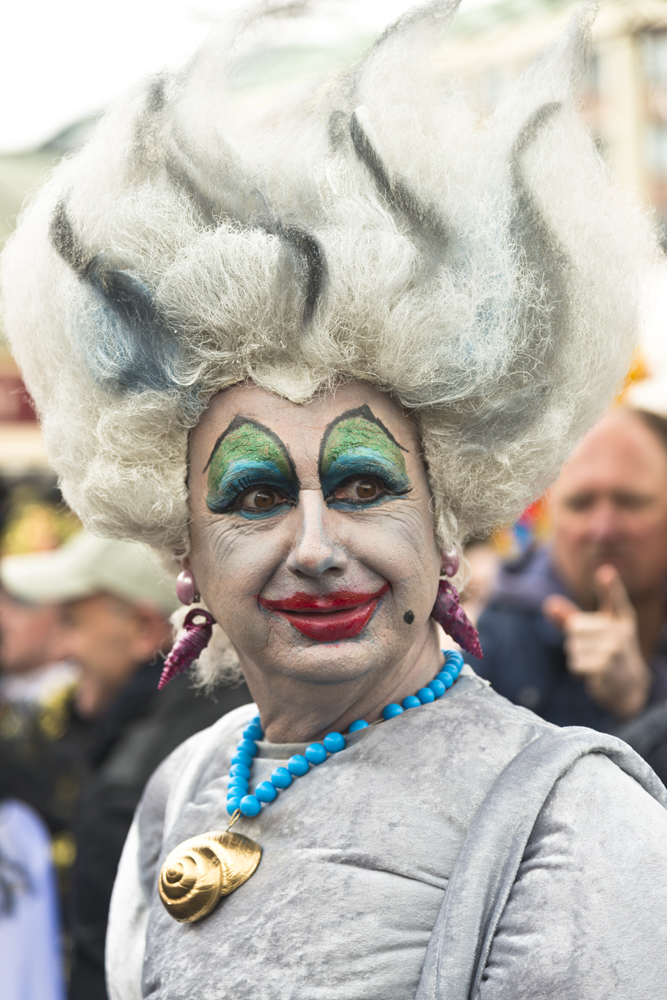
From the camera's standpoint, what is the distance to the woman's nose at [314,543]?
1.44m

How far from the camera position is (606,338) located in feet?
Answer: 5.20

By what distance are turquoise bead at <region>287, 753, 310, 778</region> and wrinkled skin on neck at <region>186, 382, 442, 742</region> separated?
83 millimetres

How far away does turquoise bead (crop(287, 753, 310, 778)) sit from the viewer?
1.60 m

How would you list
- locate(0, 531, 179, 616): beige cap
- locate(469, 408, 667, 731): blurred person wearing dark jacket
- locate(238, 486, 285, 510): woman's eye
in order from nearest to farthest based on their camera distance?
1. locate(238, 486, 285, 510): woman's eye
2. locate(469, 408, 667, 731): blurred person wearing dark jacket
3. locate(0, 531, 179, 616): beige cap

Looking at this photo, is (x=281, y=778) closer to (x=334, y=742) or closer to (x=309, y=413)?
(x=334, y=742)

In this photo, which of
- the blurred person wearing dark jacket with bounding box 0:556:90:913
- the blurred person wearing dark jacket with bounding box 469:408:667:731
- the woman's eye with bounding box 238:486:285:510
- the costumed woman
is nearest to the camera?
the costumed woman

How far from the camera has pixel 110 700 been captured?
12.9 ft

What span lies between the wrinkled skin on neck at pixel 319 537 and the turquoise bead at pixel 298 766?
0.27 ft

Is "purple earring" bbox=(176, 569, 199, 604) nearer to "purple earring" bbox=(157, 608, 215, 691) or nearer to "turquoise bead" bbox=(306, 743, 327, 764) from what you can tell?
"purple earring" bbox=(157, 608, 215, 691)

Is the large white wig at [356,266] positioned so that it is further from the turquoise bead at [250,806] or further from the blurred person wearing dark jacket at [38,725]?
the blurred person wearing dark jacket at [38,725]

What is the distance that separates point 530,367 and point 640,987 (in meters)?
0.90

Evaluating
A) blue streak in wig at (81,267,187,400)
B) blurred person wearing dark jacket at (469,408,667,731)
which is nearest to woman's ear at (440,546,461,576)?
blue streak in wig at (81,267,187,400)

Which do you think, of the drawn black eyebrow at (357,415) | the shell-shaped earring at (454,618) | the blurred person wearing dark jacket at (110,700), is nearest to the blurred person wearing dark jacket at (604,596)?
the blurred person wearing dark jacket at (110,700)

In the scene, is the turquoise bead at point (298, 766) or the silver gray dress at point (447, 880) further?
the turquoise bead at point (298, 766)
